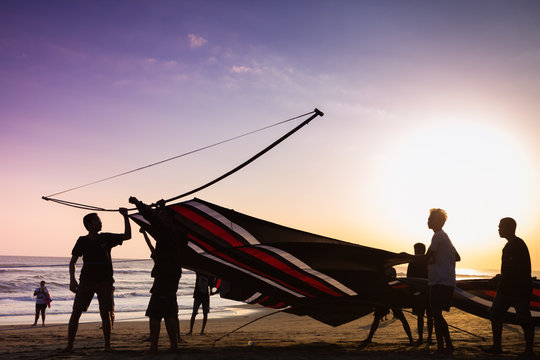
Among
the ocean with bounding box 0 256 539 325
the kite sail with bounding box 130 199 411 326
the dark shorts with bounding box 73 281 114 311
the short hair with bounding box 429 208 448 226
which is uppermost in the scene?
the short hair with bounding box 429 208 448 226

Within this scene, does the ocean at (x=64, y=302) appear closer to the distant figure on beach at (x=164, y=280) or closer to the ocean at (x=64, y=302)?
the ocean at (x=64, y=302)

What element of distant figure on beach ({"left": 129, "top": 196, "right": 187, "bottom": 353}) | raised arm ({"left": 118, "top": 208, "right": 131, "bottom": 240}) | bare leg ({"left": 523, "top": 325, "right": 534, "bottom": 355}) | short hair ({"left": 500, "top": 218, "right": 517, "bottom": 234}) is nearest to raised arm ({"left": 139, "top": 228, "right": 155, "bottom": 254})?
raised arm ({"left": 118, "top": 208, "right": 131, "bottom": 240})

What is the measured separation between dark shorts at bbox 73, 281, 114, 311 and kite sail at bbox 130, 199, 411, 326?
2.84ft

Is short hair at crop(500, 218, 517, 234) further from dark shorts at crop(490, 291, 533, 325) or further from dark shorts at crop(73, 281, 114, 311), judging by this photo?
dark shorts at crop(73, 281, 114, 311)

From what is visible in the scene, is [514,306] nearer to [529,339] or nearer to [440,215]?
[529,339]

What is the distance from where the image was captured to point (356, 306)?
7.05 meters

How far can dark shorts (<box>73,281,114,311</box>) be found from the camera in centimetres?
563

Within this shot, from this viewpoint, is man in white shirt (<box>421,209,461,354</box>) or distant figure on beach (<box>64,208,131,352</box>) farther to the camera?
distant figure on beach (<box>64,208,131,352</box>)

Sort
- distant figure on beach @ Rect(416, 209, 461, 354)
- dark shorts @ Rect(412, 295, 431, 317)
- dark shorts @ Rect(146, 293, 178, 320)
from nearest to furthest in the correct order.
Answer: dark shorts @ Rect(146, 293, 178, 320) → distant figure on beach @ Rect(416, 209, 461, 354) → dark shorts @ Rect(412, 295, 431, 317)

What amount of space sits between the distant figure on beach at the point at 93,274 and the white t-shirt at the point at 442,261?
145 inches

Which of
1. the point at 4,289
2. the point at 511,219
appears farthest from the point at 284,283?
the point at 4,289

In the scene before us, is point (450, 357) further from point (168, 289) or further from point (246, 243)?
point (168, 289)

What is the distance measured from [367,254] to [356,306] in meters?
1.65

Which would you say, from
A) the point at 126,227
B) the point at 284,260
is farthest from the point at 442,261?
the point at 126,227
